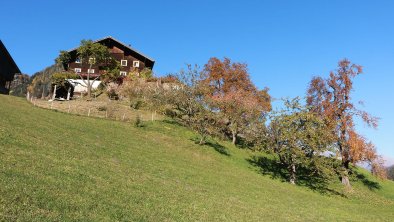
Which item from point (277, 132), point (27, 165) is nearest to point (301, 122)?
point (277, 132)

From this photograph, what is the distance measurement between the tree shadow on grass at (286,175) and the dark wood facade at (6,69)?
5986 centimetres

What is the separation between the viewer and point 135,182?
23891 millimetres

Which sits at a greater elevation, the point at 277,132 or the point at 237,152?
the point at 277,132

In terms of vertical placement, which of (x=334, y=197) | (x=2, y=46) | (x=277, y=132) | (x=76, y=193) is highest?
(x=2, y=46)

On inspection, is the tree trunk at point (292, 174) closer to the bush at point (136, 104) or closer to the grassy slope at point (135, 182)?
the grassy slope at point (135, 182)

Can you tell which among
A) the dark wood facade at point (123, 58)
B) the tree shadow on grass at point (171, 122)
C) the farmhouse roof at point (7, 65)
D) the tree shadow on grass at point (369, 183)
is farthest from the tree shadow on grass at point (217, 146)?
the farmhouse roof at point (7, 65)

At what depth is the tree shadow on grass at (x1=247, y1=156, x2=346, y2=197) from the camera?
46166 millimetres

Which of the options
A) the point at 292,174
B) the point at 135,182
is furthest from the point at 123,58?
the point at 135,182

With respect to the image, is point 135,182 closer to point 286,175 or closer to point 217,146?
point 286,175

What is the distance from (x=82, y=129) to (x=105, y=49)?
4863 cm

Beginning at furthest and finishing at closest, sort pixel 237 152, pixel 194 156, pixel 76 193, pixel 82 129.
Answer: pixel 237 152, pixel 194 156, pixel 82 129, pixel 76 193

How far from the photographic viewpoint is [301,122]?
152 ft

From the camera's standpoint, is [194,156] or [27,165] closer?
[27,165]

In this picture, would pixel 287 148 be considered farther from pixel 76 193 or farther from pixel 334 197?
pixel 76 193
